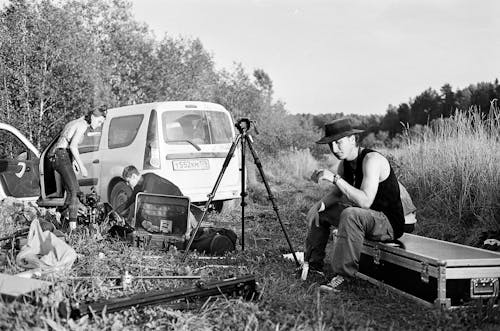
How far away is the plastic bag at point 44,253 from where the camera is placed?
413cm

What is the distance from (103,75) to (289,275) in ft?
48.9

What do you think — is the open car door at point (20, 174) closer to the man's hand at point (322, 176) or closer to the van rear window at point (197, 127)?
the van rear window at point (197, 127)

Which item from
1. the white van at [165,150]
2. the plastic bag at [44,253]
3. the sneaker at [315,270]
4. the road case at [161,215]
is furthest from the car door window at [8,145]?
the sneaker at [315,270]

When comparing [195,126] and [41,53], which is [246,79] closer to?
[41,53]

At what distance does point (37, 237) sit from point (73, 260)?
42cm

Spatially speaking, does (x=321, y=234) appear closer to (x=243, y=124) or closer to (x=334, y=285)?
(x=334, y=285)

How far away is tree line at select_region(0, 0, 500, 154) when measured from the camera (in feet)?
41.9

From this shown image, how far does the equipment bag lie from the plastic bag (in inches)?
63.6

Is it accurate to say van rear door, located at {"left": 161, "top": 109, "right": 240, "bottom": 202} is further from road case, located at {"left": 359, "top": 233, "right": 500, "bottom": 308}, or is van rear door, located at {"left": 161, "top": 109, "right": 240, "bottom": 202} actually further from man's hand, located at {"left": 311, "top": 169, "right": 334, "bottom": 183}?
road case, located at {"left": 359, "top": 233, "right": 500, "bottom": 308}

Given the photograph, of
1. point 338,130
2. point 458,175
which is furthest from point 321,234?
point 458,175

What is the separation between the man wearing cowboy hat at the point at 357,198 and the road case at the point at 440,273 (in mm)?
238

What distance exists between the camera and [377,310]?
13.3 feet

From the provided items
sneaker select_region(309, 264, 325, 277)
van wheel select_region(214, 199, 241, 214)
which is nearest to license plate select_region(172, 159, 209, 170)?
van wheel select_region(214, 199, 241, 214)

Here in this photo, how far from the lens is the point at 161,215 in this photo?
6.28 metres
